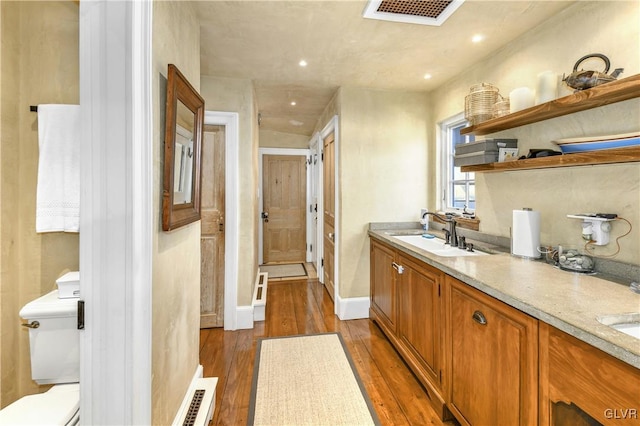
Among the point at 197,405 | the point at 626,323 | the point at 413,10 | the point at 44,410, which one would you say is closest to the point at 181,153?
the point at 44,410

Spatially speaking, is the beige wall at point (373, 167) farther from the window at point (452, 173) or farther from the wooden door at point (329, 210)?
the wooden door at point (329, 210)

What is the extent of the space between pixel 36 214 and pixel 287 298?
9.03ft

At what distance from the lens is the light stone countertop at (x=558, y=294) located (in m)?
0.87

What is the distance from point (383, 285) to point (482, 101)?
168 cm

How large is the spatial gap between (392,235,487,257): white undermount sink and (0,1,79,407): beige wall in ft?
7.58

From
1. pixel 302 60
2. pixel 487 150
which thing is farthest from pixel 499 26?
pixel 302 60

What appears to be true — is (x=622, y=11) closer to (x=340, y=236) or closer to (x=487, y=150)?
(x=487, y=150)

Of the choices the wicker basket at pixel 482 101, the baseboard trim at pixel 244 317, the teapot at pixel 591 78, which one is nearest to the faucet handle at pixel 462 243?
the wicker basket at pixel 482 101

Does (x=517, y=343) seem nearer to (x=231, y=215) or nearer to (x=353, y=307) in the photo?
(x=353, y=307)

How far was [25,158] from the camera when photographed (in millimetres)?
1420

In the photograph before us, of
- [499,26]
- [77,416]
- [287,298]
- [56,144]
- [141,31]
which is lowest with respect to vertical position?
[287,298]

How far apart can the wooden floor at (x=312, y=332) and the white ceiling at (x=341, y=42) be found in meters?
2.44

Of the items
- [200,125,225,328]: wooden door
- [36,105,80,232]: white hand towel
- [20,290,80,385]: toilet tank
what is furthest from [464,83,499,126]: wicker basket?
[20,290,80,385]: toilet tank

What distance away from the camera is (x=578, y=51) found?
5.57ft
